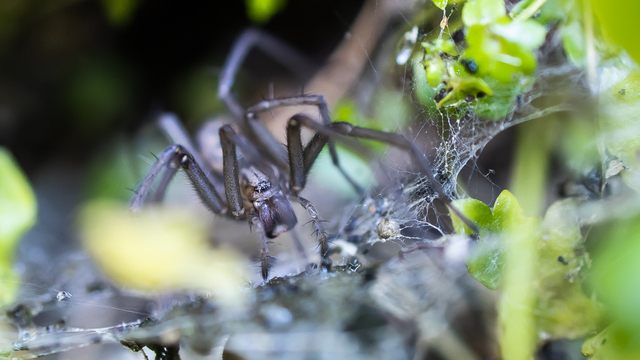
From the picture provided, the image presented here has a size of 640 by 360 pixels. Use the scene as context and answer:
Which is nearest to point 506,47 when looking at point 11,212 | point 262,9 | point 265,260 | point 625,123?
point 625,123

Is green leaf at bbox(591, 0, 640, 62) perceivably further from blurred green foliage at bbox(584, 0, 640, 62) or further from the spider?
the spider

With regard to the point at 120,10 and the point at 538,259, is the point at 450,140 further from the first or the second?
the point at 120,10

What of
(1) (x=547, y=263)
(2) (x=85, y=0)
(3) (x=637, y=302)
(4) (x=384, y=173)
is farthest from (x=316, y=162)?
(2) (x=85, y=0)

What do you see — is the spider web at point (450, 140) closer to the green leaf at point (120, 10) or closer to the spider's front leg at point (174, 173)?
the spider's front leg at point (174, 173)

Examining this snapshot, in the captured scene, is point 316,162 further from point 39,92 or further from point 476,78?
point 39,92

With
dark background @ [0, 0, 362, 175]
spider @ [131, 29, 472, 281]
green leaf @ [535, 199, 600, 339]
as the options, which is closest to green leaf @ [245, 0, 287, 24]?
dark background @ [0, 0, 362, 175]

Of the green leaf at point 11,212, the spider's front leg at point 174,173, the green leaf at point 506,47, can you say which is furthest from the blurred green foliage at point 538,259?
the green leaf at point 11,212
